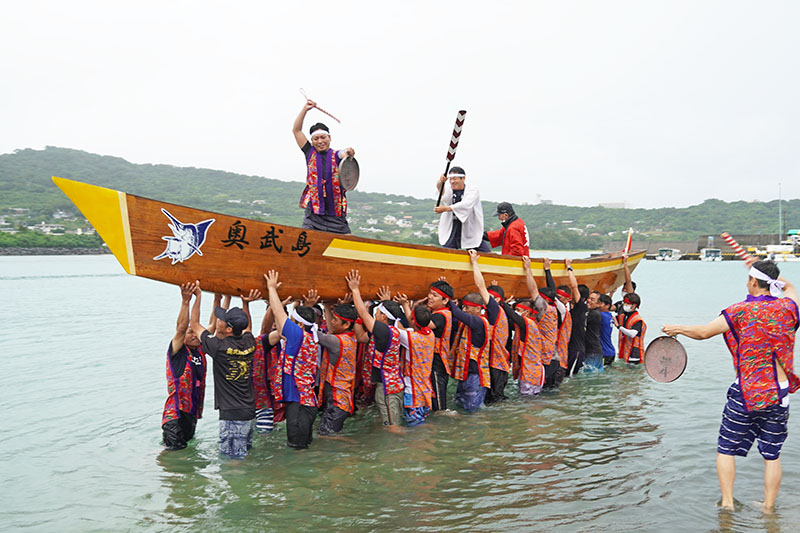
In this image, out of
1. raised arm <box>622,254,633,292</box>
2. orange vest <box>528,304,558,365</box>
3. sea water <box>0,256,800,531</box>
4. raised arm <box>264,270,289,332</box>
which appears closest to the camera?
sea water <box>0,256,800,531</box>

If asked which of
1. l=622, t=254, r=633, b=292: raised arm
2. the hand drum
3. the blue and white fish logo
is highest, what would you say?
the blue and white fish logo

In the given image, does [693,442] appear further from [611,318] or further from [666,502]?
[611,318]

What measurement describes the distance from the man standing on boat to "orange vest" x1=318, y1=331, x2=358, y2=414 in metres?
1.61

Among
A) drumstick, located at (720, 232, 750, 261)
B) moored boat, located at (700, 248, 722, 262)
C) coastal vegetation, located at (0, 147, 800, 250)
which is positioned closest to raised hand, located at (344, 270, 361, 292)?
drumstick, located at (720, 232, 750, 261)

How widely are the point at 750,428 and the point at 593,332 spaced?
6038 mm

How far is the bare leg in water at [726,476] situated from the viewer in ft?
16.9

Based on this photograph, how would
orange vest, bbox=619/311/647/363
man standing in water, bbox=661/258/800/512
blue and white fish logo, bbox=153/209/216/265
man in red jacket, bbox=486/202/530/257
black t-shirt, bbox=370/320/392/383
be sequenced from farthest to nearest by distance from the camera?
orange vest, bbox=619/311/647/363 < man in red jacket, bbox=486/202/530/257 < black t-shirt, bbox=370/320/392/383 < blue and white fish logo, bbox=153/209/216/265 < man standing in water, bbox=661/258/800/512

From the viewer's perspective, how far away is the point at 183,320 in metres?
5.74

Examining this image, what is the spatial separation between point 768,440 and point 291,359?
4.55 m

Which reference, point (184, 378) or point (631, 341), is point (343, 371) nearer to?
point (184, 378)

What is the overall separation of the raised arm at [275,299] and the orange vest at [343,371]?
0.80m

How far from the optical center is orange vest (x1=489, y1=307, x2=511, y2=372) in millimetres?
8258

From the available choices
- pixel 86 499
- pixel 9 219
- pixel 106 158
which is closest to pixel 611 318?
pixel 86 499

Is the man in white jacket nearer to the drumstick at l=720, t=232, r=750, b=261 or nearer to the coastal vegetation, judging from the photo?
the drumstick at l=720, t=232, r=750, b=261
